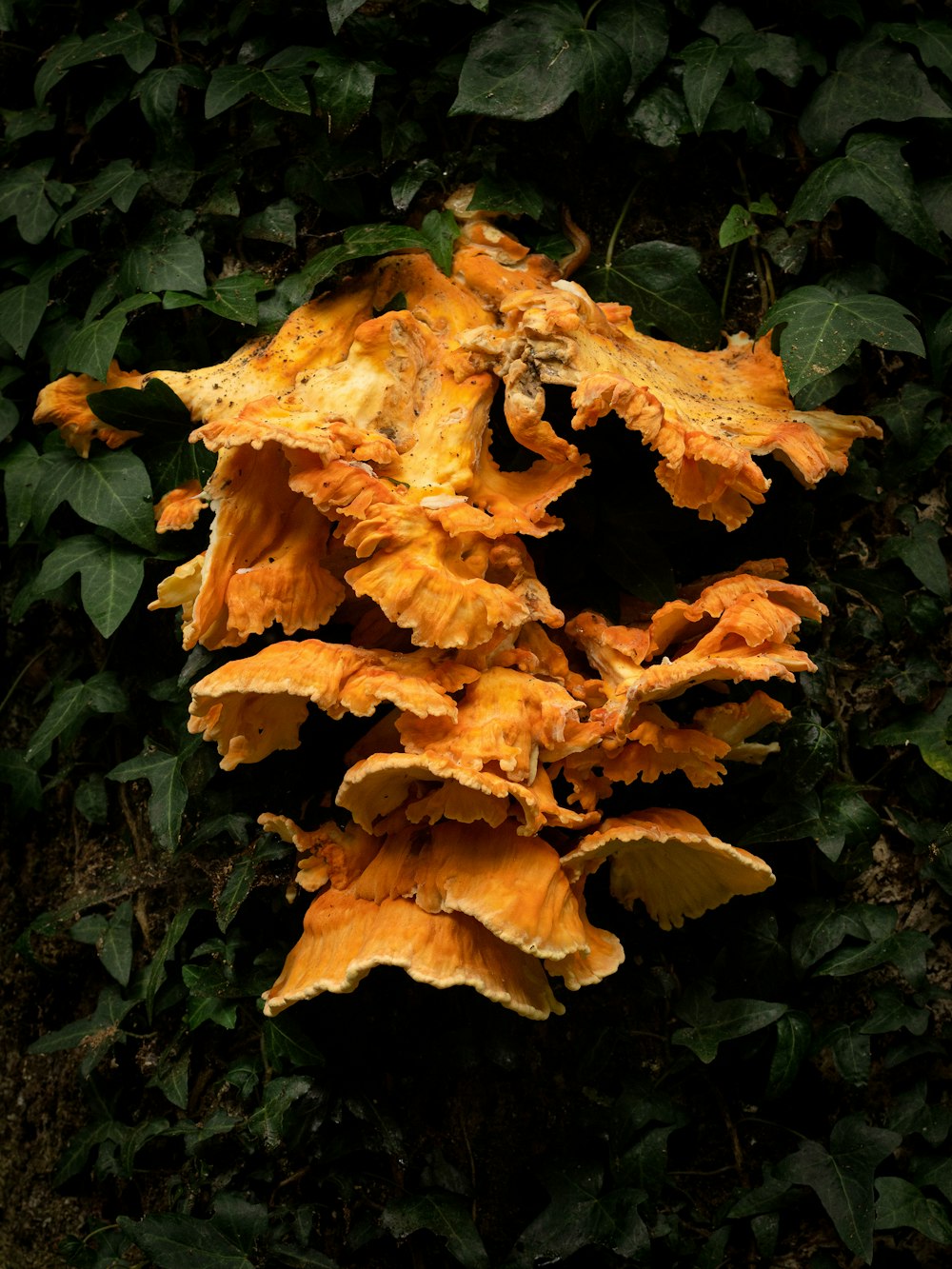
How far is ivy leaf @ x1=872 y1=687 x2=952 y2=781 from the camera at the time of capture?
9.27 ft

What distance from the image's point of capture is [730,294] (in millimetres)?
2982

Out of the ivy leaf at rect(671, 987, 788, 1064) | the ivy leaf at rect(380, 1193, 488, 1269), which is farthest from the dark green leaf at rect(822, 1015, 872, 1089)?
the ivy leaf at rect(380, 1193, 488, 1269)

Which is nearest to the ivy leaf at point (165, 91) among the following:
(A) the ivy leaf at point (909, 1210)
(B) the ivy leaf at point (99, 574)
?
(B) the ivy leaf at point (99, 574)

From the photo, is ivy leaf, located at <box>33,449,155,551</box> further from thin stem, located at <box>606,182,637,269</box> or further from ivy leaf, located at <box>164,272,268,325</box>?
thin stem, located at <box>606,182,637,269</box>

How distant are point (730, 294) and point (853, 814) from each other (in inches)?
58.2

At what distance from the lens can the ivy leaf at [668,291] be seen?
9.45 feet

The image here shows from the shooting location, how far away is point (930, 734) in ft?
9.39

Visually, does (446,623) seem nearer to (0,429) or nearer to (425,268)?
(425,268)

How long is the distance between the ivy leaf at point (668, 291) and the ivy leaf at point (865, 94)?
0.49 metres

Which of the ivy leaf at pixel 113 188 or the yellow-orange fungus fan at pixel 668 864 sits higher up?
the ivy leaf at pixel 113 188

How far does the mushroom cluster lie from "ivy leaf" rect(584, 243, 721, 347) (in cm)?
20

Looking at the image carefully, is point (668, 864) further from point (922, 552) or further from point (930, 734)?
→ point (922, 552)

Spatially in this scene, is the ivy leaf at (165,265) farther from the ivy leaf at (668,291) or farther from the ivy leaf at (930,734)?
the ivy leaf at (930,734)

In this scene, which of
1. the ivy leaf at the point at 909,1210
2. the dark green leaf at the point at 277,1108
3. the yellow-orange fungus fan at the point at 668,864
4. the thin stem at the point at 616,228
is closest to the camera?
the yellow-orange fungus fan at the point at 668,864
